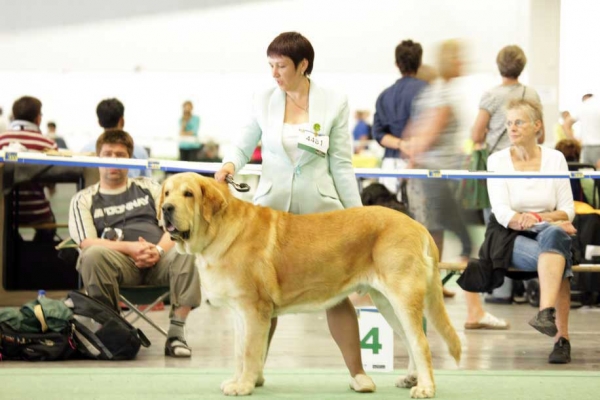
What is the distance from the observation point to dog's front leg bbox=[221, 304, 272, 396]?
383cm

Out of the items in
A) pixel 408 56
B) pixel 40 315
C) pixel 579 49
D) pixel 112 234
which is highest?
pixel 579 49

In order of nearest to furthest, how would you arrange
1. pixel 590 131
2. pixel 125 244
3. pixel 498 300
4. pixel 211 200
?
pixel 211 200, pixel 125 244, pixel 498 300, pixel 590 131

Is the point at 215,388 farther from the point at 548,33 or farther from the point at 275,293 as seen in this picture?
the point at 548,33

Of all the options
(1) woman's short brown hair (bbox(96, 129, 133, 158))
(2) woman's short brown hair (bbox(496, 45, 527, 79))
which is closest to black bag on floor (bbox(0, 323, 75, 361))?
(1) woman's short brown hair (bbox(96, 129, 133, 158))

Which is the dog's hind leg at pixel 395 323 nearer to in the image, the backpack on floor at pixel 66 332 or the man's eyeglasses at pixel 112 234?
the backpack on floor at pixel 66 332

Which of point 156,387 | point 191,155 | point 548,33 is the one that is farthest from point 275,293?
point 191,155

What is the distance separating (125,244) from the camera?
216 inches

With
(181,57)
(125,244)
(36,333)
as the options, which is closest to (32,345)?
(36,333)

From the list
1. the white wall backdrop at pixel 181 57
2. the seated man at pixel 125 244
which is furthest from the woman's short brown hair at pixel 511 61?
the white wall backdrop at pixel 181 57

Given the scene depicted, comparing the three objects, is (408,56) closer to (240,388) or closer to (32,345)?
(32,345)

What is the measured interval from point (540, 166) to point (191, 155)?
496 inches

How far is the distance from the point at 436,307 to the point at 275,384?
856mm

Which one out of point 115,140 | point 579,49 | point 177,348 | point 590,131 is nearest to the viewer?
point 177,348

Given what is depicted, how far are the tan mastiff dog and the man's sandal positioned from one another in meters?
1.43
